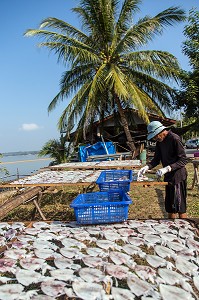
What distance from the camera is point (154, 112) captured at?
12383mm

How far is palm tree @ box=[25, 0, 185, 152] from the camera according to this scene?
1093cm

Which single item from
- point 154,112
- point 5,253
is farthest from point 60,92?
point 5,253

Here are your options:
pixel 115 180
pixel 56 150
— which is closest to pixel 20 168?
pixel 56 150

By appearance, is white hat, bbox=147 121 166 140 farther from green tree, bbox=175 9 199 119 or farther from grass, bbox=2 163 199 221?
green tree, bbox=175 9 199 119

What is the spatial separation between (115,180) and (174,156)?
1295mm

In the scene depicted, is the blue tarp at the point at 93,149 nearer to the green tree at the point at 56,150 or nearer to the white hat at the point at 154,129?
the green tree at the point at 56,150

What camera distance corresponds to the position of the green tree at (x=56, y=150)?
14.0m

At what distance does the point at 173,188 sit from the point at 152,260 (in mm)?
1778

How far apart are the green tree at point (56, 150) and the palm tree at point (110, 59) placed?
1922 millimetres

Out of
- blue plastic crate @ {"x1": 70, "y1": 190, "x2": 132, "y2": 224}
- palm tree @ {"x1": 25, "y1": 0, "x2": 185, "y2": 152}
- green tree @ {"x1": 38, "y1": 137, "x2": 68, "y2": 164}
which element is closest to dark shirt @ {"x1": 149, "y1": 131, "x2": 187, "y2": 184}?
blue plastic crate @ {"x1": 70, "y1": 190, "x2": 132, "y2": 224}

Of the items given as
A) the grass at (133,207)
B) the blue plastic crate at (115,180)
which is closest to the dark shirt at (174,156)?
the blue plastic crate at (115,180)

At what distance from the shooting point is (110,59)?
Result: 12.1 meters

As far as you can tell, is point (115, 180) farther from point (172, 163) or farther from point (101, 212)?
point (101, 212)

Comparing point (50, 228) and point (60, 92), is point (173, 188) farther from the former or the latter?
point (60, 92)
